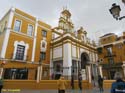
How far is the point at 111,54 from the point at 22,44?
74.3 feet

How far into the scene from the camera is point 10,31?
60.8 feet

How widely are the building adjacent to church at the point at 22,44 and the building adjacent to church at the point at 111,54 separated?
15.7m

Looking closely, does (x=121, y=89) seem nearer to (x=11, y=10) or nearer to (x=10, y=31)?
(x=10, y=31)

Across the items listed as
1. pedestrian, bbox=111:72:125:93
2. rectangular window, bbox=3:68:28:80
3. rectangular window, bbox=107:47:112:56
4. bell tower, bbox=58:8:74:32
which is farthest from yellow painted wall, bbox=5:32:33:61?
rectangular window, bbox=107:47:112:56

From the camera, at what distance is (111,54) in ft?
104

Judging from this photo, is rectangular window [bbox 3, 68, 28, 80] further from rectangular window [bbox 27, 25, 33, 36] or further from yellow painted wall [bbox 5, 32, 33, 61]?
rectangular window [bbox 27, 25, 33, 36]

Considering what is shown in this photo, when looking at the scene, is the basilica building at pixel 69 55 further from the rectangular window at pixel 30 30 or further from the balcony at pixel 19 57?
the balcony at pixel 19 57

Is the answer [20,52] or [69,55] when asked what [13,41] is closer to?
[20,52]

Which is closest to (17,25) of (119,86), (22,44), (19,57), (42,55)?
(22,44)

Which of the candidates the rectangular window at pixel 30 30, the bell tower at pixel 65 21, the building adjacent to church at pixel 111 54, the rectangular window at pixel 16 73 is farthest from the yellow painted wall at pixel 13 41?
the building adjacent to church at pixel 111 54

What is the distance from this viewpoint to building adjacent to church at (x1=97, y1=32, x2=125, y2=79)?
2962cm

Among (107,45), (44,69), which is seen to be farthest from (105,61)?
(44,69)

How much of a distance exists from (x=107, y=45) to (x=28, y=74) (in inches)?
908

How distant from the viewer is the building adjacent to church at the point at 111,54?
29.6m
